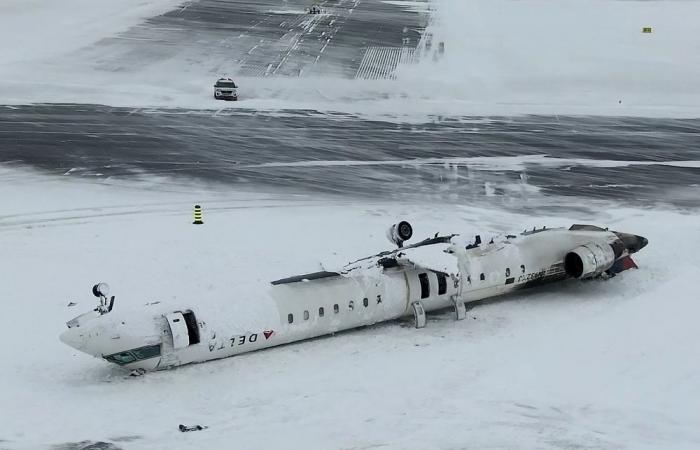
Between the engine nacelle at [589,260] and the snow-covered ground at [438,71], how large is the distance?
34.3m

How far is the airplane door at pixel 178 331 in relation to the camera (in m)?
30.3

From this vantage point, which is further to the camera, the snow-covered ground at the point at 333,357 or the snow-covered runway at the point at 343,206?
the snow-covered runway at the point at 343,206

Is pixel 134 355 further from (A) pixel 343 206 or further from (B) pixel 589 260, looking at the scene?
(A) pixel 343 206

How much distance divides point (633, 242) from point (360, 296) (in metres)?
14.3

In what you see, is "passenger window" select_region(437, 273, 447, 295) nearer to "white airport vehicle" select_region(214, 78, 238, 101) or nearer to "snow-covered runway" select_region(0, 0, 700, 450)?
"snow-covered runway" select_region(0, 0, 700, 450)

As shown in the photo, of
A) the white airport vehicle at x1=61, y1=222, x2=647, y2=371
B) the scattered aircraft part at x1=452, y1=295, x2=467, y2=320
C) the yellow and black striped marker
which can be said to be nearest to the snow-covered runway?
the scattered aircraft part at x1=452, y1=295, x2=467, y2=320

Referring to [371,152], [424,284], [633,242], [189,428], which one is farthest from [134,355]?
[371,152]

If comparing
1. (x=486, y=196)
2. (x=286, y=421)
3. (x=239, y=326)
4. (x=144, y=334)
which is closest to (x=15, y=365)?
(x=144, y=334)

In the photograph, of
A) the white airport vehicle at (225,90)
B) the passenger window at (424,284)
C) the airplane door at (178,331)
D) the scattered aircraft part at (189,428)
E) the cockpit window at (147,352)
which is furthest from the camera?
the white airport vehicle at (225,90)

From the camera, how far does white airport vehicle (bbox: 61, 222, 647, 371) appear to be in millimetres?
30094

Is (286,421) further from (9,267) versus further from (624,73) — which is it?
(624,73)

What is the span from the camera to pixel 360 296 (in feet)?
113

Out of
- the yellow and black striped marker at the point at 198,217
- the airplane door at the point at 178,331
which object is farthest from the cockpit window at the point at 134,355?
the yellow and black striped marker at the point at 198,217

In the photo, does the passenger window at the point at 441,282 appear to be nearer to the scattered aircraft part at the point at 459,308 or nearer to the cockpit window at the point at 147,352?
the scattered aircraft part at the point at 459,308
